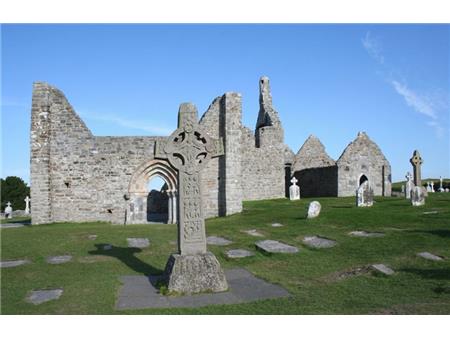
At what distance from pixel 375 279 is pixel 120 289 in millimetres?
4199

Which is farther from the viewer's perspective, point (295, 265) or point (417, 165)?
point (417, 165)

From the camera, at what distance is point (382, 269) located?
750 cm

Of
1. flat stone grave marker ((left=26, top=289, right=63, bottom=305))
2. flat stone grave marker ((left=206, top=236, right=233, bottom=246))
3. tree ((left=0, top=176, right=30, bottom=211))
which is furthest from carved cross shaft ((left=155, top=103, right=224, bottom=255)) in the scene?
tree ((left=0, top=176, right=30, bottom=211))

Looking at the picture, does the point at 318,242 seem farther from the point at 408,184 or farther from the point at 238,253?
the point at 408,184

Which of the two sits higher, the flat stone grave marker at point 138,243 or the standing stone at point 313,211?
the standing stone at point 313,211

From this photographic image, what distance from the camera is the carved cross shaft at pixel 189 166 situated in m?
6.96

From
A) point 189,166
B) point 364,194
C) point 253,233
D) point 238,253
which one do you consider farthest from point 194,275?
point 364,194

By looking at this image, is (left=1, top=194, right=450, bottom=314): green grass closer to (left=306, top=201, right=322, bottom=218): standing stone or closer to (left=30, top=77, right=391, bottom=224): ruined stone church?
(left=306, top=201, right=322, bottom=218): standing stone

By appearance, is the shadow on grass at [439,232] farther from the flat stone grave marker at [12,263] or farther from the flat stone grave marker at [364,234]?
the flat stone grave marker at [12,263]

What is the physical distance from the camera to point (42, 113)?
1786cm

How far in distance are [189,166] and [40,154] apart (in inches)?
504

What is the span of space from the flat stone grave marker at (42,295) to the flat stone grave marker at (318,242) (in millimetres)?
5792

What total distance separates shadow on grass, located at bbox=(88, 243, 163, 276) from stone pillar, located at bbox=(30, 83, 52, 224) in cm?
755

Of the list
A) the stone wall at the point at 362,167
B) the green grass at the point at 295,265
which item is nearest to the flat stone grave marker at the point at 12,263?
the green grass at the point at 295,265
